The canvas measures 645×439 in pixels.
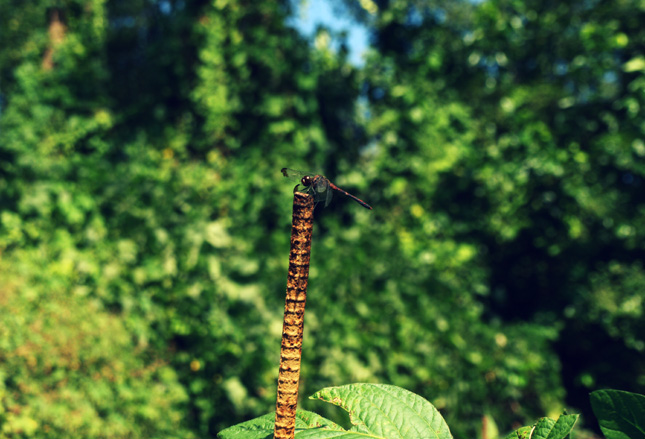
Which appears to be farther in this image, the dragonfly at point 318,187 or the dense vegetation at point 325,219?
the dense vegetation at point 325,219

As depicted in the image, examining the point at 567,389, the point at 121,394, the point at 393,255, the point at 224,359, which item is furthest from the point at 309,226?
the point at 567,389

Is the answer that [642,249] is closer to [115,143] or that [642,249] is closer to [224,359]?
[224,359]

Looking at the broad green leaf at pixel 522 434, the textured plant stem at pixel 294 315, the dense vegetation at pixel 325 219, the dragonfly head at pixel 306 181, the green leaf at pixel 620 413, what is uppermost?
the dense vegetation at pixel 325 219

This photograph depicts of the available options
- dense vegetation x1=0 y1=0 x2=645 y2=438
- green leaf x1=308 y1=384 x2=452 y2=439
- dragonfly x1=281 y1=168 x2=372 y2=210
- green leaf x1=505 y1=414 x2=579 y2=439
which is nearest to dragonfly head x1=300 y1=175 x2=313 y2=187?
dragonfly x1=281 y1=168 x2=372 y2=210

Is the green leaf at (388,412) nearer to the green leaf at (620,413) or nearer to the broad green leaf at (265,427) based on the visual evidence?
the broad green leaf at (265,427)

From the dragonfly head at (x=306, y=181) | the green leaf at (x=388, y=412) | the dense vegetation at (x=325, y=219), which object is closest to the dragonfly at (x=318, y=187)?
the dragonfly head at (x=306, y=181)

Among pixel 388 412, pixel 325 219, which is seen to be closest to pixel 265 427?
pixel 388 412

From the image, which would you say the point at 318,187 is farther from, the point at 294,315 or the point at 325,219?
the point at 325,219
